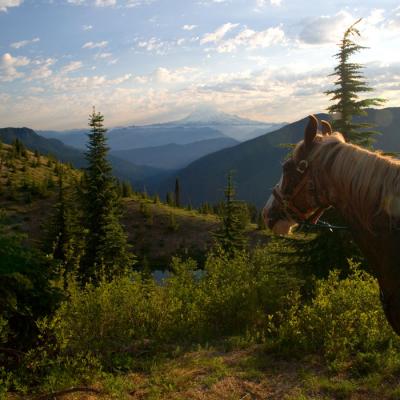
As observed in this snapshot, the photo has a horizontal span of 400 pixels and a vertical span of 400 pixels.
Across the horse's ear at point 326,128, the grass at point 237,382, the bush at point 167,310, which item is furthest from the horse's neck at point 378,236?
the bush at point 167,310

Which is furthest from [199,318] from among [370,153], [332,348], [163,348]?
[370,153]

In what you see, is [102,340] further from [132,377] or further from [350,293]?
[350,293]

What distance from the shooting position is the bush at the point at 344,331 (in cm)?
611

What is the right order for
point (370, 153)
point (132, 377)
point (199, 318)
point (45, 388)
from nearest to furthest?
point (370, 153), point (45, 388), point (132, 377), point (199, 318)

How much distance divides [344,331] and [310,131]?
165 inches

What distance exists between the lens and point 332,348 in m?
6.25

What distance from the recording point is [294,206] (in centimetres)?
442

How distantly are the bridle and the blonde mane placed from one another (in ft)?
0.88

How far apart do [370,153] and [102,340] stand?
5.66m

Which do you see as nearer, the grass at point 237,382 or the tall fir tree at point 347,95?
the grass at point 237,382

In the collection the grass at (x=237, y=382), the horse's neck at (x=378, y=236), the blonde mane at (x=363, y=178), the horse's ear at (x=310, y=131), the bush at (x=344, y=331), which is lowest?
the grass at (x=237, y=382)

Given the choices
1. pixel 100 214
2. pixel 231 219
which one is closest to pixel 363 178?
pixel 100 214

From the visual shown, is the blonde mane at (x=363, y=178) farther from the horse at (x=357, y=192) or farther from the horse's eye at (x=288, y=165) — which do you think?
the horse's eye at (x=288, y=165)

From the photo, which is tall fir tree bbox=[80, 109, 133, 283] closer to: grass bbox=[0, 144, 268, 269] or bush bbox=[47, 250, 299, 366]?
bush bbox=[47, 250, 299, 366]
